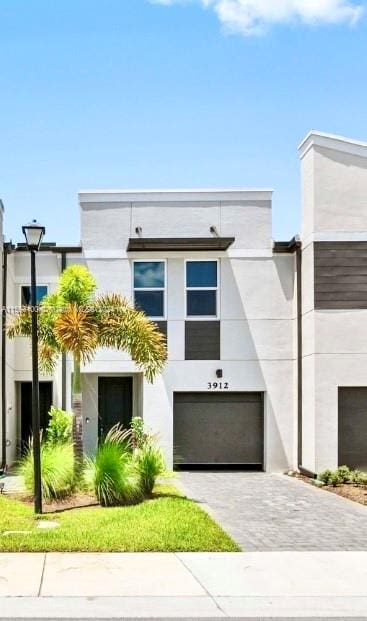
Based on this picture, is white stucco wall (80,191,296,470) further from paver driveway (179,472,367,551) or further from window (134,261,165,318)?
paver driveway (179,472,367,551)

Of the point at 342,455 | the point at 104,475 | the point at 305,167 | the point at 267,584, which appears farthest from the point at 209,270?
the point at 267,584

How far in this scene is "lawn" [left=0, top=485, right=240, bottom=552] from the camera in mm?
10570

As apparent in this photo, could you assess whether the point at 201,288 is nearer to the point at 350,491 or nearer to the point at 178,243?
the point at 178,243

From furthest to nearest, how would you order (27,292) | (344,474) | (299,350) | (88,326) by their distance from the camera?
(27,292)
(299,350)
(344,474)
(88,326)

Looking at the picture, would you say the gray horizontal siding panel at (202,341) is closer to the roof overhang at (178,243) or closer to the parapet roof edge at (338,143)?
the roof overhang at (178,243)

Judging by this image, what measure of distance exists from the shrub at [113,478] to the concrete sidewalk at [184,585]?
333 cm

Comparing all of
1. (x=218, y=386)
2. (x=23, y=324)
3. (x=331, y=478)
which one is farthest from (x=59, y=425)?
(x=331, y=478)

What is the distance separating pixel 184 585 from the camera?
345 inches

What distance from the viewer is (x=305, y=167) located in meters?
19.6

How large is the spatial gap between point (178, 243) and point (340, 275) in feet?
13.8

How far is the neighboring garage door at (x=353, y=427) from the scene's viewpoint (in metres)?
18.8

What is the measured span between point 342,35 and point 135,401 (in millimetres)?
12238

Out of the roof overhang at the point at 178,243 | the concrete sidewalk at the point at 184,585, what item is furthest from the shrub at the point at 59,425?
the concrete sidewalk at the point at 184,585

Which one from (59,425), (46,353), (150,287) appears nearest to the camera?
(46,353)
